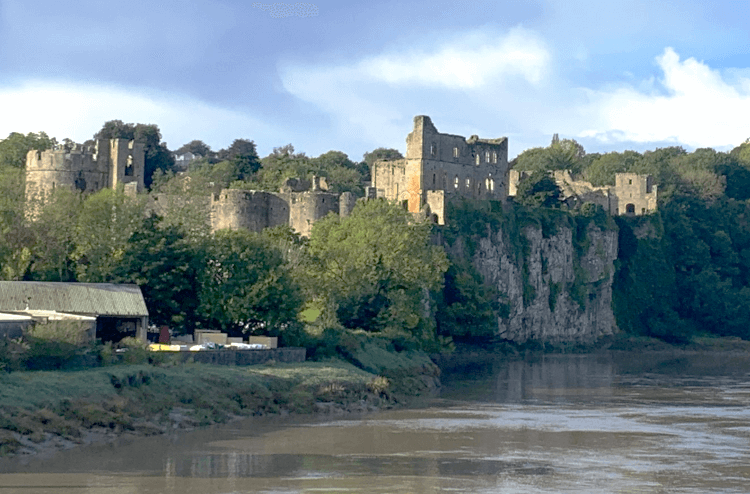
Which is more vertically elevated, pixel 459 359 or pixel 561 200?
pixel 561 200

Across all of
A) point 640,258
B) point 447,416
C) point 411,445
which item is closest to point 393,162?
point 640,258

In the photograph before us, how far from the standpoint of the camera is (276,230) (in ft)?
275

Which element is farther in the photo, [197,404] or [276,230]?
[276,230]

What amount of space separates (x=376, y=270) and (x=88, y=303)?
79.4 ft

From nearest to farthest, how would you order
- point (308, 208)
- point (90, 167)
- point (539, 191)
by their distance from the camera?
point (308, 208)
point (90, 167)
point (539, 191)

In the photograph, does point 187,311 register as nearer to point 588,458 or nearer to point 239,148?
point 588,458

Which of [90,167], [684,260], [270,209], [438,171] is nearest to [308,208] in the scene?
[270,209]

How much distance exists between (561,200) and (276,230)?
41634 millimetres

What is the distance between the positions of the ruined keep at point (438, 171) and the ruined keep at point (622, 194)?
1785 cm

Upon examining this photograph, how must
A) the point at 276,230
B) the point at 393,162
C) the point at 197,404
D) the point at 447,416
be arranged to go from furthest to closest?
1. the point at 393,162
2. the point at 276,230
3. the point at 447,416
4. the point at 197,404

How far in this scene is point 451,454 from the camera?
41.4m

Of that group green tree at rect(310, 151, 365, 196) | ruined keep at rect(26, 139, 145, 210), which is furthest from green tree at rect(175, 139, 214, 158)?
ruined keep at rect(26, 139, 145, 210)

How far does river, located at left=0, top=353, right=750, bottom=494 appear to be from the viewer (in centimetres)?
3569

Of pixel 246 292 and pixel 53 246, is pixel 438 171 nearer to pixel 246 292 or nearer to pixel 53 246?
pixel 246 292
